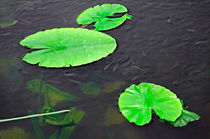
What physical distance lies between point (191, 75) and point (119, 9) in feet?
4.29

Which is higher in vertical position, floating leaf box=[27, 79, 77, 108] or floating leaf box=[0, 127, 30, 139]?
floating leaf box=[27, 79, 77, 108]

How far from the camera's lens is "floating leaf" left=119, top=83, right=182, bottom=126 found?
204 cm

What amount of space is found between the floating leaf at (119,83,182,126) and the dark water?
10 centimetres

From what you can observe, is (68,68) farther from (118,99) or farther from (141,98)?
(141,98)

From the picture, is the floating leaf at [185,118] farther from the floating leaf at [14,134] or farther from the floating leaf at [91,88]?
the floating leaf at [14,134]

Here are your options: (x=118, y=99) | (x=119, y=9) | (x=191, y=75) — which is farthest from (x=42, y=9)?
(x=191, y=75)

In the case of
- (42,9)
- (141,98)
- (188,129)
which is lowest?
(188,129)

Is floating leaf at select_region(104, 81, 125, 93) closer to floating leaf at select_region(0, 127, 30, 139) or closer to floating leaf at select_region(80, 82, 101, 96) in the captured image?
floating leaf at select_region(80, 82, 101, 96)

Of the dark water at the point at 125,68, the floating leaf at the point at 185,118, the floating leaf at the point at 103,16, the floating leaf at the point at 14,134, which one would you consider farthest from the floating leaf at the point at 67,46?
the floating leaf at the point at 185,118

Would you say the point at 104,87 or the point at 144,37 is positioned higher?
the point at 144,37

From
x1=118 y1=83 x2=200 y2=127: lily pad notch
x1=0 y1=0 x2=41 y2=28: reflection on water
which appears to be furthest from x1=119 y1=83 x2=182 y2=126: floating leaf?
x1=0 y1=0 x2=41 y2=28: reflection on water

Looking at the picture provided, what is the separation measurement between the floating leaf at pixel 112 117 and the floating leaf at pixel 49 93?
0.37 m

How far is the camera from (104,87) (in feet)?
8.12

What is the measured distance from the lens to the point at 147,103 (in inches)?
83.4
